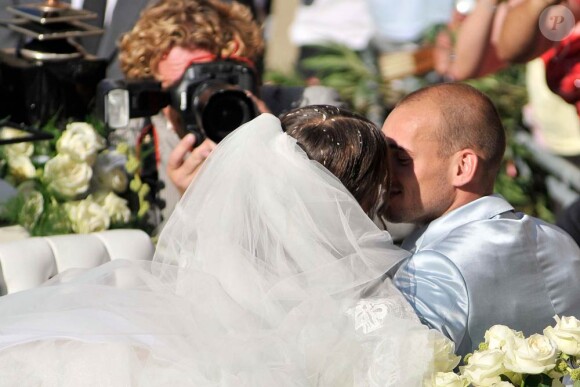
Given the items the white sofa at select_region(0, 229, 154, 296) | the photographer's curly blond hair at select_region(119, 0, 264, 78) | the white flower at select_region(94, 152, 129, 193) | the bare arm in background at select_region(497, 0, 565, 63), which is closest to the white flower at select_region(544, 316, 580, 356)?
the white sofa at select_region(0, 229, 154, 296)

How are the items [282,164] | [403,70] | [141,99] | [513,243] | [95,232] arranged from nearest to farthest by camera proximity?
[282,164] < [513,243] < [95,232] < [141,99] < [403,70]

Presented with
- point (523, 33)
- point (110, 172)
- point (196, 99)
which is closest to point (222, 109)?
point (196, 99)

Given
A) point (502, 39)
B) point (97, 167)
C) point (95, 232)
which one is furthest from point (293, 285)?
point (502, 39)

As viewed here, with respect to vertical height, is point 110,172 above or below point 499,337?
below

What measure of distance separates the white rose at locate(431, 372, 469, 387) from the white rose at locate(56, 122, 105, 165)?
56.1 inches

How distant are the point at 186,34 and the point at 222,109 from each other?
36 cm

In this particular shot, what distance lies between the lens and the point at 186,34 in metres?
3.18

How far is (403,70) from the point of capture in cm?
577

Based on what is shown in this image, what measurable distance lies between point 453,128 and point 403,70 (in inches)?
139

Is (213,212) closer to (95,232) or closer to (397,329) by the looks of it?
(397,329)

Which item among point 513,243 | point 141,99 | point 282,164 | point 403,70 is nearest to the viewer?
point 282,164

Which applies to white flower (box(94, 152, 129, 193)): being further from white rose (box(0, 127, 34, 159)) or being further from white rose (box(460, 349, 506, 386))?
white rose (box(460, 349, 506, 386))

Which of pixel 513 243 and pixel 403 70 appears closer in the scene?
pixel 513 243

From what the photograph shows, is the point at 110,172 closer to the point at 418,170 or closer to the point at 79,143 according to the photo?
the point at 79,143
